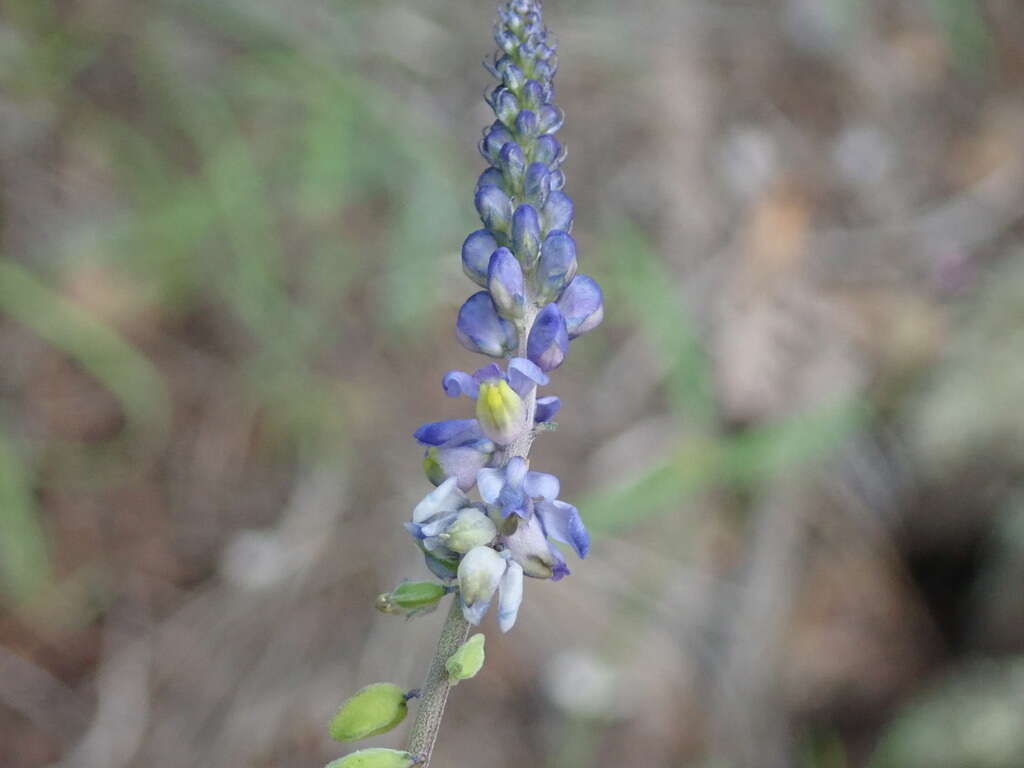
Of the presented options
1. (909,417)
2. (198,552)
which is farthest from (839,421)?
(198,552)

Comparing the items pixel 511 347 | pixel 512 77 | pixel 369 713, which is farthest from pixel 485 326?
pixel 369 713

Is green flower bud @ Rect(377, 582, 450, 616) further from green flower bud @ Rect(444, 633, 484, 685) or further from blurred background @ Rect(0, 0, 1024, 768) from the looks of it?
blurred background @ Rect(0, 0, 1024, 768)

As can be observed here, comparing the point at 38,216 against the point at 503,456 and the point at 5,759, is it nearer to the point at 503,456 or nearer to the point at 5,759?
the point at 5,759

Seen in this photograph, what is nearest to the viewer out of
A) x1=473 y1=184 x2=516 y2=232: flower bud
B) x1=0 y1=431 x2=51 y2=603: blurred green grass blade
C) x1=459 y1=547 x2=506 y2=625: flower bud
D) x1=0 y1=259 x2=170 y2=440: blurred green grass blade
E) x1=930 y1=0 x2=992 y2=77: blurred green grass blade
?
x1=459 y1=547 x2=506 y2=625: flower bud

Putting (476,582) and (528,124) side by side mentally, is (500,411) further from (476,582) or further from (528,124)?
(528,124)

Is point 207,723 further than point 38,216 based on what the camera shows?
No

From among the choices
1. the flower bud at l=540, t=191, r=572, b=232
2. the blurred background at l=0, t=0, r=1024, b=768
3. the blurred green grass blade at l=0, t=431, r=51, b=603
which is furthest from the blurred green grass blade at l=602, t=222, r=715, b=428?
the flower bud at l=540, t=191, r=572, b=232
